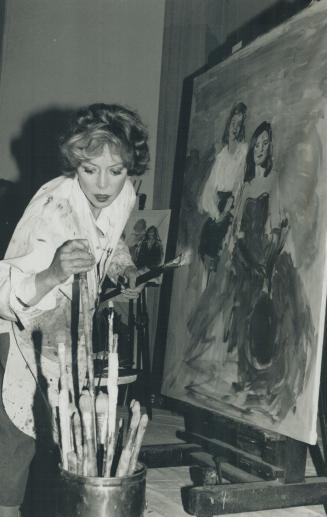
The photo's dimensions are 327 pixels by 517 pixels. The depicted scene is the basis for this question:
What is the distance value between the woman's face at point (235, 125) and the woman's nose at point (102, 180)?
2.67 feet

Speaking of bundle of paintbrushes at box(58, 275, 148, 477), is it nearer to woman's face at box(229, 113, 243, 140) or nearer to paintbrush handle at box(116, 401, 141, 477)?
paintbrush handle at box(116, 401, 141, 477)

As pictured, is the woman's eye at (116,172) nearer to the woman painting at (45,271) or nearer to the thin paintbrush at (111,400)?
the woman painting at (45,271)

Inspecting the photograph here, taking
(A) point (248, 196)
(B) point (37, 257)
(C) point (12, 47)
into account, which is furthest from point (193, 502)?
(C) point (12, 47)

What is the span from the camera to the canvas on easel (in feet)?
6.03

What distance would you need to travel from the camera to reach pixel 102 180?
171cm

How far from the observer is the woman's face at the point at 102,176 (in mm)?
1711

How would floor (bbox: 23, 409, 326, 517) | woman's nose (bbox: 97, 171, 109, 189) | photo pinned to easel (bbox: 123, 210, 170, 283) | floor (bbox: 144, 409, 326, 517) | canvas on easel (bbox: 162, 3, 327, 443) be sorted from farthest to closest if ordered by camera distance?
photo pinned to easel (bbox: 123, 210, 170, 283) → floor (bbox: 144, 409, 326, 517) → floor (bbox: 23, 409, 326, 517) → canvas on easel (bbox: 162, 3, 327, 443) → woman's nose (bbox: 97, 171, 109, 189)

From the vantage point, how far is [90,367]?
133 centimetres

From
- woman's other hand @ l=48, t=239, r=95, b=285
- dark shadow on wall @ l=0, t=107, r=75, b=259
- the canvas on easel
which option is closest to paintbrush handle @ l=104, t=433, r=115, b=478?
woman's other hand @ l=48, t=239, r=95, b=285

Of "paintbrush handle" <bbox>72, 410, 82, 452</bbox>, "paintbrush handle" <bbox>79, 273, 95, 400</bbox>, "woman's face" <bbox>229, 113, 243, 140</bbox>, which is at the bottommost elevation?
"paintbrush handle" <bbox>72, 410, 82, 452</bbox>

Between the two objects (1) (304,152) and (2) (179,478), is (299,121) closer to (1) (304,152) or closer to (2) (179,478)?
(1) (304,152)

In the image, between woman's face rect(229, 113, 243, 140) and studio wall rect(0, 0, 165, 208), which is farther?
studio wall rect(0, 0, 165, 208)

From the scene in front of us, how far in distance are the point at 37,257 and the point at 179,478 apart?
4.53ft

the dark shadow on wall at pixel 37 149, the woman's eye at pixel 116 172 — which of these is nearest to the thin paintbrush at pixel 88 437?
the woman's eye at pixel 116 172
